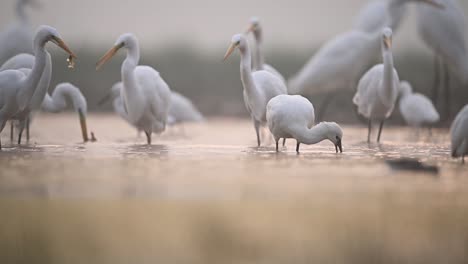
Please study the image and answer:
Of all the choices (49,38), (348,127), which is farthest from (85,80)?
(49,38)

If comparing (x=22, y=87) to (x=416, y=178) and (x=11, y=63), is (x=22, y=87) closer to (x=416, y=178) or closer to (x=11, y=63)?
(x=11, y=63)

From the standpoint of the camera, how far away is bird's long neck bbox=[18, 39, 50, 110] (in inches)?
329

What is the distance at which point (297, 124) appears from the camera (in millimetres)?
8008

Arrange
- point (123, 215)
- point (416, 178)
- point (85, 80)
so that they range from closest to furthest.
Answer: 1. point (123, 215)
2. point (416, 178)
3. point (85, 80)

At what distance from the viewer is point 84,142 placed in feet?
31.6

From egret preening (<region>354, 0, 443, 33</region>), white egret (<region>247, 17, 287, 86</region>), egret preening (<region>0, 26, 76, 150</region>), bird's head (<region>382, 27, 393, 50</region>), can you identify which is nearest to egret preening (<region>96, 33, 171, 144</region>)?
egret preening (<region>0, 26, 76, 150</region>)

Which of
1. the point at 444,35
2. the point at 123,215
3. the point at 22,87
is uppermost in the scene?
the point at 444,35

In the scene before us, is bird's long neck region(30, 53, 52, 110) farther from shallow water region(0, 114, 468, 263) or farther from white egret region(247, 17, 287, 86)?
white egret region(247, 17, 287, 86)

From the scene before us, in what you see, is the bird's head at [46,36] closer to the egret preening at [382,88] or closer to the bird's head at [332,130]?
the bird's head at [332,130]

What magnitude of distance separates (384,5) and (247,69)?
4.56 metres

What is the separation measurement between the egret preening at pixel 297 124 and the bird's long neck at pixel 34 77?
2281 millimetres

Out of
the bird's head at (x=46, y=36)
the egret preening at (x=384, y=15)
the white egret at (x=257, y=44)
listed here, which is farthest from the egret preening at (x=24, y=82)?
the egret preening at (x=384, y=15)

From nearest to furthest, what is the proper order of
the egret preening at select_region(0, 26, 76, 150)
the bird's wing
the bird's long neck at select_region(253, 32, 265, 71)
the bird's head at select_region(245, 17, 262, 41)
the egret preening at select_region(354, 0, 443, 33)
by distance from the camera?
the bird's wing < the egret preening at select_region(0, 26, 76, 150) < the bird's long neck at select_region(253, 32, 265, 71) < the bird's head at select_region(245, 17, 262, 41) < the egret preening at select_region(354, 0, 443, 33)

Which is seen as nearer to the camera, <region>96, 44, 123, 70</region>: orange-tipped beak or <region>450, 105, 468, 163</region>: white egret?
<region>450, 105, 468, 163</region>: white egret
